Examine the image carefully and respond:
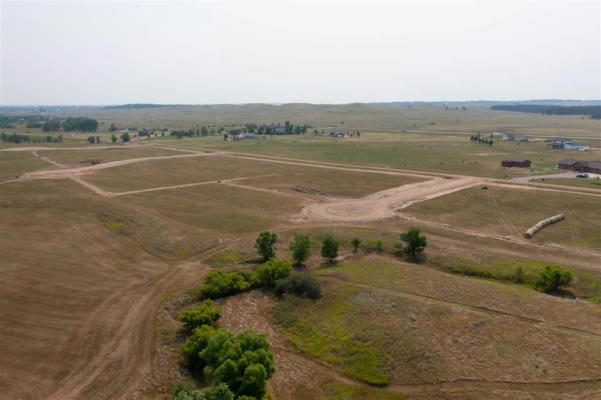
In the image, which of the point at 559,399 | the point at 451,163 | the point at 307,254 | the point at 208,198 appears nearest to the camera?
the point at 559,399

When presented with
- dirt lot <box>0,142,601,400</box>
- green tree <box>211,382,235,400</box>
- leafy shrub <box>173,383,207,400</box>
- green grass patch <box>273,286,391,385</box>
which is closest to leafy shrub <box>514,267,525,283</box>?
dirt lot <box>0,142,601,400</box>

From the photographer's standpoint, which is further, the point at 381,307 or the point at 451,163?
the point at 451,163

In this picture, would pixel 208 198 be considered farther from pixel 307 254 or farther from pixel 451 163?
pixel 451 163

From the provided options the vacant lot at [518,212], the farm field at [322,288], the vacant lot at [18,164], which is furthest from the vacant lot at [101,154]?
the vacant lot at [518,212]

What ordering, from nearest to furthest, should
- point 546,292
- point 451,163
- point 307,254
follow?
point 546,292
point 307,254
point 451,163

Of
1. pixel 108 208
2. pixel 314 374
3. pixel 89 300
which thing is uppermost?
pixel 108 208

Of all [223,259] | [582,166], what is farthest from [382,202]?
[582,166]

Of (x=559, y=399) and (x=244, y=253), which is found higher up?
(x=244, y=253)

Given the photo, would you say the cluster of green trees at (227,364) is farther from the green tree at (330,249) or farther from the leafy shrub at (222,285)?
the green tree at (330,249)

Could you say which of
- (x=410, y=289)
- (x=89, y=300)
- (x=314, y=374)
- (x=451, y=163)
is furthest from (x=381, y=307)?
(x=451, y=163)
